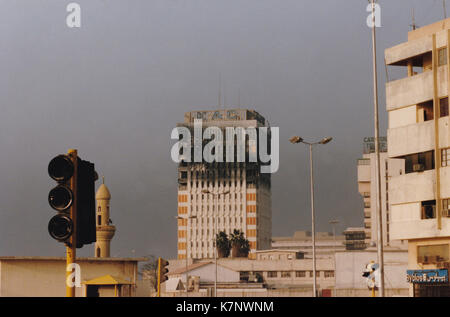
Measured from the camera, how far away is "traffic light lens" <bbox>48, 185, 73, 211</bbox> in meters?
7.84

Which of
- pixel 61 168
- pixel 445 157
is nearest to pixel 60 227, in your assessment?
pixel 61 168

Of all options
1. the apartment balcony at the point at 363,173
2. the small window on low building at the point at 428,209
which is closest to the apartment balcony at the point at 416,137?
the small window on low building at the point at 428,209

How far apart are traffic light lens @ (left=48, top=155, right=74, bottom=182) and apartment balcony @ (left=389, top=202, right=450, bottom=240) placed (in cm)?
5439

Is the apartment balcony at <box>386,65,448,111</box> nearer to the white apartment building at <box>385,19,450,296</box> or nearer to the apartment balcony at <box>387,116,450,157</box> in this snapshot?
the white apartment building at <box>385,19,450,296</box>

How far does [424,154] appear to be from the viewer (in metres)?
62.7

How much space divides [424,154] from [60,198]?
189 ft

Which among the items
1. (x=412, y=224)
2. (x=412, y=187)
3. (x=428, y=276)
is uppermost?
(x=412, y=187)

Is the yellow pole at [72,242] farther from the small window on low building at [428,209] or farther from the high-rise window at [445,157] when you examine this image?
the small window on low building at [428,209]

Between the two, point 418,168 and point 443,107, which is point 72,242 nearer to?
point 443,107

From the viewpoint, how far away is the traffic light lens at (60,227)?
776cm
